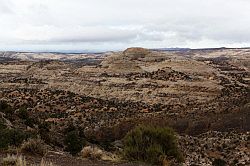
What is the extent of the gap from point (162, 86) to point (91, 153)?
159 feet

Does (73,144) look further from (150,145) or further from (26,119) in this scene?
(26,119)

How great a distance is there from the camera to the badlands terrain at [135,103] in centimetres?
2728

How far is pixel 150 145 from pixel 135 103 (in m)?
39.4

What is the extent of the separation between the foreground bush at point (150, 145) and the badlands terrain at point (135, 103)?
155 centimetres

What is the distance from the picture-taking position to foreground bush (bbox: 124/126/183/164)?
44.9ft

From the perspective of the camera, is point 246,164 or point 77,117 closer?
point 246,164

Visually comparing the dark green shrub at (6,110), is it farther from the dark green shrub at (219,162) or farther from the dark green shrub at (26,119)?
the dark green shrub at (219,162)

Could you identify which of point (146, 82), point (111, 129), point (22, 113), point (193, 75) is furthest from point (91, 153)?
point (193, 75)

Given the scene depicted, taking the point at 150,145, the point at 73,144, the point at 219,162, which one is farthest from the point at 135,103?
the point at 150,145

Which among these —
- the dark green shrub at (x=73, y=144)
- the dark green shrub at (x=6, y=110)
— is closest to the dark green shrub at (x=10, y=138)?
the dark green shrub at (x=73, y=144)

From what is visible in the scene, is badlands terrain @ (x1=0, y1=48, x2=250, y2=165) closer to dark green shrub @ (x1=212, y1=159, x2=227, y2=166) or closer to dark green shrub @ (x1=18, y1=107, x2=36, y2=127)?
Answer: dark green shrub @ (x1=18, y1=107, x2=36, y2=127)

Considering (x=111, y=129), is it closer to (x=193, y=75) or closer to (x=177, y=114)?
(x=177, y=114)

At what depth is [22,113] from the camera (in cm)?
2386

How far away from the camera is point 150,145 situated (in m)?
14.2
